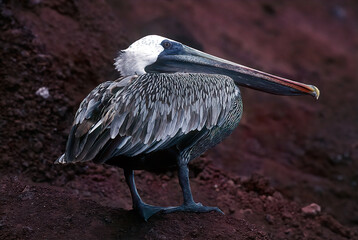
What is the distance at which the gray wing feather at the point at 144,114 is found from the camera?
159 inches

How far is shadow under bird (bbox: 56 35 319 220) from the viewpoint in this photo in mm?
4047

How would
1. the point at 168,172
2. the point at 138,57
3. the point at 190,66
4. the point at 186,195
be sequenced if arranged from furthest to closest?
the point at 168,172 → the point at 190,66 → the point at 138,57 → the point at 186,195

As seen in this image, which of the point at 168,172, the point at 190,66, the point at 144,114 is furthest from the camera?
the point at 168,172

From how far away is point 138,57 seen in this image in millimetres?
4762

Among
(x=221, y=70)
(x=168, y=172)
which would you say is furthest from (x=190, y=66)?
(x=168, y=172)

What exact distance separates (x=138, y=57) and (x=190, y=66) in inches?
19.6

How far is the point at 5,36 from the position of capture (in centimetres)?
650

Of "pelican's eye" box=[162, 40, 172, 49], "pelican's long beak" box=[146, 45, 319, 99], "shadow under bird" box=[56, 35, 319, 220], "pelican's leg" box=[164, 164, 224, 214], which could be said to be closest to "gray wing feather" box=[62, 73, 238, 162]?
"shadow under bird" box=[56, 35, 319, 220]

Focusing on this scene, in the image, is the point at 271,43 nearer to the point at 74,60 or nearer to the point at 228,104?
the point at 74,60

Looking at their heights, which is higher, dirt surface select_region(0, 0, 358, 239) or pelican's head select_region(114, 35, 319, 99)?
pelican's head select_region(114, 35, 319, 99)

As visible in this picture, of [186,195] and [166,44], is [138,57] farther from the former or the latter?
[186,195]

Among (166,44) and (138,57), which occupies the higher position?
(166,44)

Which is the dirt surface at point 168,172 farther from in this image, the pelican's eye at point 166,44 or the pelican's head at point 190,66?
the pelican's eye at point 166,44

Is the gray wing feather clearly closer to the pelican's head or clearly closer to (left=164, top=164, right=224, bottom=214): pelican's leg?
(left=164, top=164, right=224, bottom=214): pelican's leg
